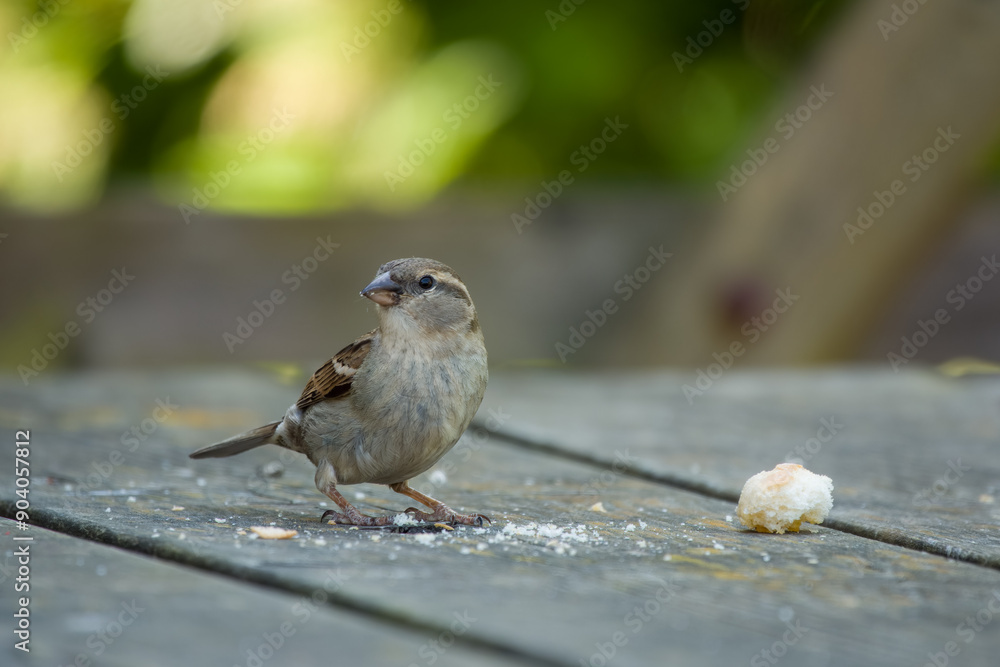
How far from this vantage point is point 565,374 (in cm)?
507

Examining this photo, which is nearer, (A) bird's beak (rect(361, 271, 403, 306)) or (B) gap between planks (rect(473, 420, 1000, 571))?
(B) gap between planks (rect(473, 420, 1000, 571))

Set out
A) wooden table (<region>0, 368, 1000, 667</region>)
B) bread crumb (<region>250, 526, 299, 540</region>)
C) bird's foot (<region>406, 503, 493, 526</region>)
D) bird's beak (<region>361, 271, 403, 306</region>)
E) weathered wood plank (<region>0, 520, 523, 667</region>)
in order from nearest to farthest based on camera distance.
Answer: weathered wood plank (<region>0, 520, 523, 667</region>), wooden table (<region>0, 368, 1000, 667</region>), bread crumb (<region>250, 526, 299, 540</region>), bird's foot (<region>406, 503, 493, 526</region>), bird's beak (<region>361, 271, 403, 306</region>)

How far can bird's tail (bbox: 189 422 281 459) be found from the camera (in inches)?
120

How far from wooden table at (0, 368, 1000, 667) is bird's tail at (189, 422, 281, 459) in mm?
63

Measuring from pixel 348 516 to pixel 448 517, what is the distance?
0.22 meters

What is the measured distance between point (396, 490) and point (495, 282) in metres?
2.56

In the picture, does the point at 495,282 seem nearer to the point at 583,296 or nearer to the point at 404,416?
the point at 583,296

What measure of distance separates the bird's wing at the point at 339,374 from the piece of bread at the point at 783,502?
91cm

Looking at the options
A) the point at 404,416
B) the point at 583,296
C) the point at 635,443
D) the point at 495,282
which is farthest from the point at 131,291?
the point at 404,416

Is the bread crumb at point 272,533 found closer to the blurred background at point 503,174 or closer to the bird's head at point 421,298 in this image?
the bird's head at point 421,298

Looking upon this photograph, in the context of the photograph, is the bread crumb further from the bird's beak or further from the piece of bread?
the piece of bread

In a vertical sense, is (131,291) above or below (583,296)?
below

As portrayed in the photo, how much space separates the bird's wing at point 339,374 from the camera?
112 inches

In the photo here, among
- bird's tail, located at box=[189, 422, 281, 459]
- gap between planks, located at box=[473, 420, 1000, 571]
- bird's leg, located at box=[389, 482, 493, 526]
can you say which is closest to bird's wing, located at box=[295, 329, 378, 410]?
bird's tail, located at box=[189, 422, 281, 459]
